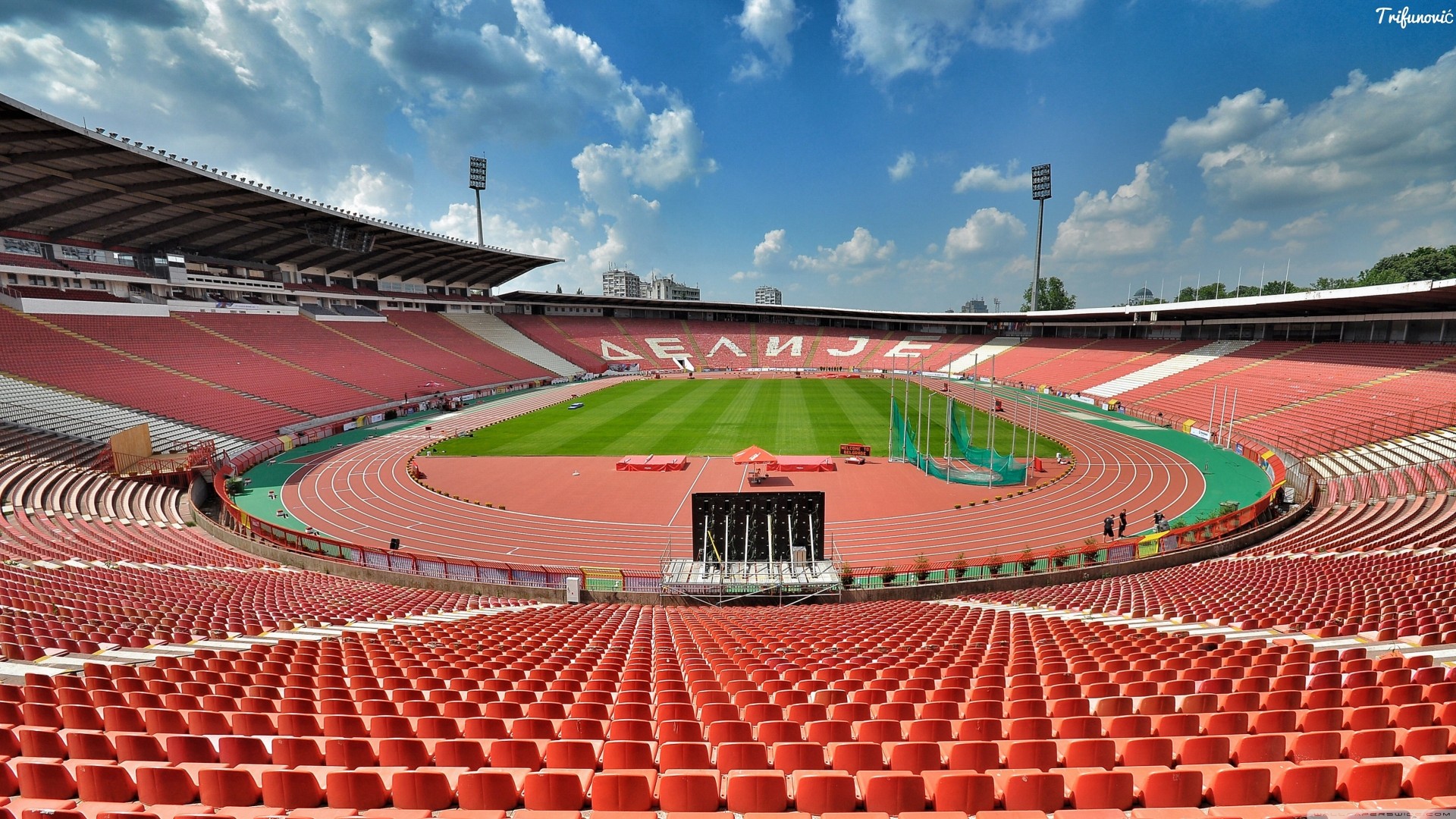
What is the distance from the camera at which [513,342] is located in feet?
251

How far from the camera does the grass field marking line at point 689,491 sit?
24.2 m

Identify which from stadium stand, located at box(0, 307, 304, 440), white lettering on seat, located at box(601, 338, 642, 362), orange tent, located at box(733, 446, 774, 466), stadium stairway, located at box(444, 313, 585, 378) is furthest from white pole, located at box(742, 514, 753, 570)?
white lettering on seat, located at box(601, 338, 642, 362)

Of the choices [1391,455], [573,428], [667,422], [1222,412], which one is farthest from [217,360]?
[1222,412]

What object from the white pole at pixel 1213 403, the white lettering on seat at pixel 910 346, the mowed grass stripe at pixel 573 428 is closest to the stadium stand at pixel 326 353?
the mowed grass stripe at pixel 573 428

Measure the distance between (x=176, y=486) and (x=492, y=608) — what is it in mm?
22236

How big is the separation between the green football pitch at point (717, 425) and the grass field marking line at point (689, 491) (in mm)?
1530

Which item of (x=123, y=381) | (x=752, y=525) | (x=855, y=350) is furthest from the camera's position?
(x=855, y=350)

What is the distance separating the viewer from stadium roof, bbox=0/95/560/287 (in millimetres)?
30562

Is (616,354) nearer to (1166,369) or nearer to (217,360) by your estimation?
(217,360)

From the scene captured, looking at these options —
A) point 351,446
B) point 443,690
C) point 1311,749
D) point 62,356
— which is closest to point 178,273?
point 62,356

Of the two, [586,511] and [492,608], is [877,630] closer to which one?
[492,608]

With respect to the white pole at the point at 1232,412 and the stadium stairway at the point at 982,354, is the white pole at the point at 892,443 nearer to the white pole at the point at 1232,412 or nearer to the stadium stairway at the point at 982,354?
the white pole at the point at 1232,412

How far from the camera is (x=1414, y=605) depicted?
979 centimetres

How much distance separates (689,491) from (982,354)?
200 feet
